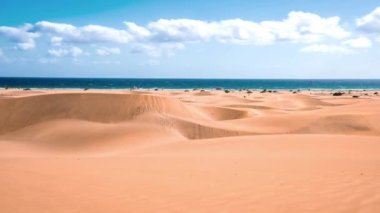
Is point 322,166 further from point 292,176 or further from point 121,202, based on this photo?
point 121,202

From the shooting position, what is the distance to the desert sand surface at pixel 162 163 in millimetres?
6176

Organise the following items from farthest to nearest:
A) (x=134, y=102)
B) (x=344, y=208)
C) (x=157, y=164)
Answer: (x=134, y=102) < (x=157, y=164) < (x=344, y=208)

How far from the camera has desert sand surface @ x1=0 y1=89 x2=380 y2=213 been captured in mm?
6176

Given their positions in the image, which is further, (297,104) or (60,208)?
(297,104)

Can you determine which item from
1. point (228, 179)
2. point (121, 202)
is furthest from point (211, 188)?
point (121, 202)

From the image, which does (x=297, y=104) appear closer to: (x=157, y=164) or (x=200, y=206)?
(x=157, y=164)

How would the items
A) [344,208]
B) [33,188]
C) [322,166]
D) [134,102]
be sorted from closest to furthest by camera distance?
[344,208] < [33,188] < [322,166] < [134,102]

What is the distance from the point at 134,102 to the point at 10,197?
52.7ft

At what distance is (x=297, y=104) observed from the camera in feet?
128

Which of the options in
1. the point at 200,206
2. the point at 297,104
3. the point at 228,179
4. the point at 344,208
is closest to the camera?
the point at 344,208

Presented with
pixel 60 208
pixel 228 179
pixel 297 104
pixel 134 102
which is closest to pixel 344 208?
pixel 228 179

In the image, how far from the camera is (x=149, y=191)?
22.9 feet

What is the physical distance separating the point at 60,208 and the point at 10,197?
0.97 meters

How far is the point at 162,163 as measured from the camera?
10.3m
